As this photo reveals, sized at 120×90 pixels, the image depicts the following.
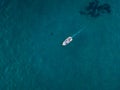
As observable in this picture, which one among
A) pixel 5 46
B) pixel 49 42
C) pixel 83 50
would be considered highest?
pixel 5 46

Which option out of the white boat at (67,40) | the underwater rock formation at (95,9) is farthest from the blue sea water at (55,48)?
the underwater rock formation at (95,9)

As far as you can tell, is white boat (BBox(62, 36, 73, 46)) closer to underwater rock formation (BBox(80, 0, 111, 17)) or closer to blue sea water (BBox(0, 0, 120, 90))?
blue sea water (BBox(0, 0, 120, 90))

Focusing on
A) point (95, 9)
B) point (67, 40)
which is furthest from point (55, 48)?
point (95, 9)

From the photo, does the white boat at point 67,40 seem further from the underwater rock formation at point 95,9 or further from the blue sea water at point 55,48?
the underwater rock formation at point 95,9

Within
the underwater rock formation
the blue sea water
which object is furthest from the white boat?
the underwater rock formation

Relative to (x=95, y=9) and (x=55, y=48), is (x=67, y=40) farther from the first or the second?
(x=95, y=9)

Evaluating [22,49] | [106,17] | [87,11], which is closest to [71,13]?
[87,11]

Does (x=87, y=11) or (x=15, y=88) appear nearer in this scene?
(x=15, y=88)

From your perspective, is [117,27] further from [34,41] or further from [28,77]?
[28,77]
